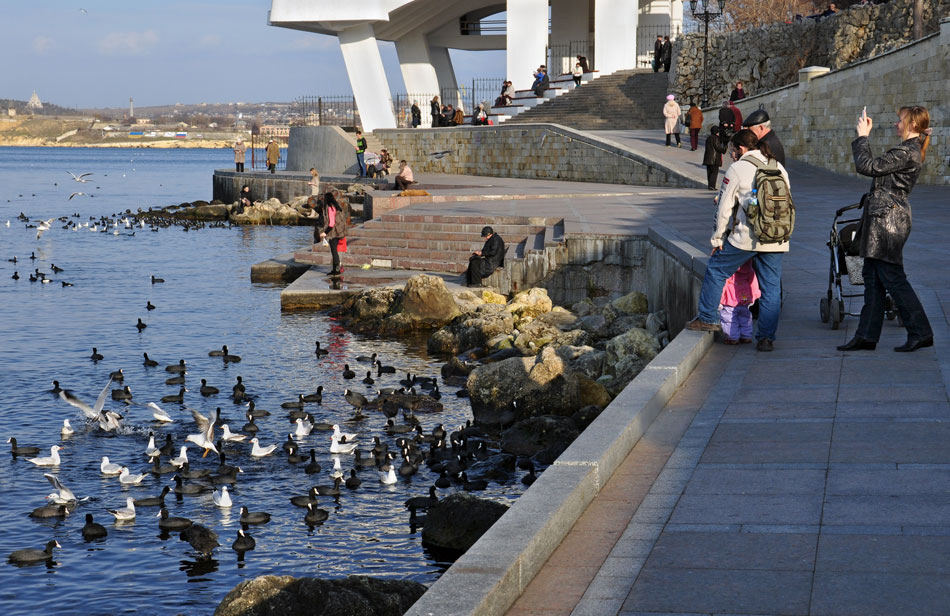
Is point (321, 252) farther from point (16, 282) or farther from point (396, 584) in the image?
point (396, 584)

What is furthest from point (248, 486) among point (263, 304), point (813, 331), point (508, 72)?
point (508, 72)

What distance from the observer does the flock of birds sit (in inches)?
355

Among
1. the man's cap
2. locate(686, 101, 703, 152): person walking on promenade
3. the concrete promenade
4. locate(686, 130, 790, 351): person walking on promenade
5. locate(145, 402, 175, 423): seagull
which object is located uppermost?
locate(686, 101, 703, 152): person walking on promenade

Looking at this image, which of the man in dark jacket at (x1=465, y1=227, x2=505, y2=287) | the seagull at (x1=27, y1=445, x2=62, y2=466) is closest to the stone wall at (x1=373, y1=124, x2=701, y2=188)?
the man in dark jacket at (x1=465, y1=227, x2=505, y2=287)

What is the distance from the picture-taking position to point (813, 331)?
29.8 feet

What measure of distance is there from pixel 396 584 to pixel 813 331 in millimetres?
4367

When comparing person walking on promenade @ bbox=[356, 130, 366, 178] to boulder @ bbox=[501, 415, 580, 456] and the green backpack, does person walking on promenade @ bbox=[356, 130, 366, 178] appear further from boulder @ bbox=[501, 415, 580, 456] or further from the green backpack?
the green backpack

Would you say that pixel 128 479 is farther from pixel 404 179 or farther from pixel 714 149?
pixel 404 179

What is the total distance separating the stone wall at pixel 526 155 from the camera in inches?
1157

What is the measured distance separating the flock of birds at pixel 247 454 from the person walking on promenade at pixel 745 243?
2.53 metres

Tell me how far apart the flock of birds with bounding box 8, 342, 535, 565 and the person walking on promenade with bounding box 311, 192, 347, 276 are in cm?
701

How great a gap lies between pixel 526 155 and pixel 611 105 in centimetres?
467

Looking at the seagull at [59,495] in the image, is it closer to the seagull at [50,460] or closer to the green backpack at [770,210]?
the seagull at [50,460]

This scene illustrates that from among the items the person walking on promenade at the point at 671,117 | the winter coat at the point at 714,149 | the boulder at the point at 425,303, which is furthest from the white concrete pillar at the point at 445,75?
the boulder at the point at 425,303
